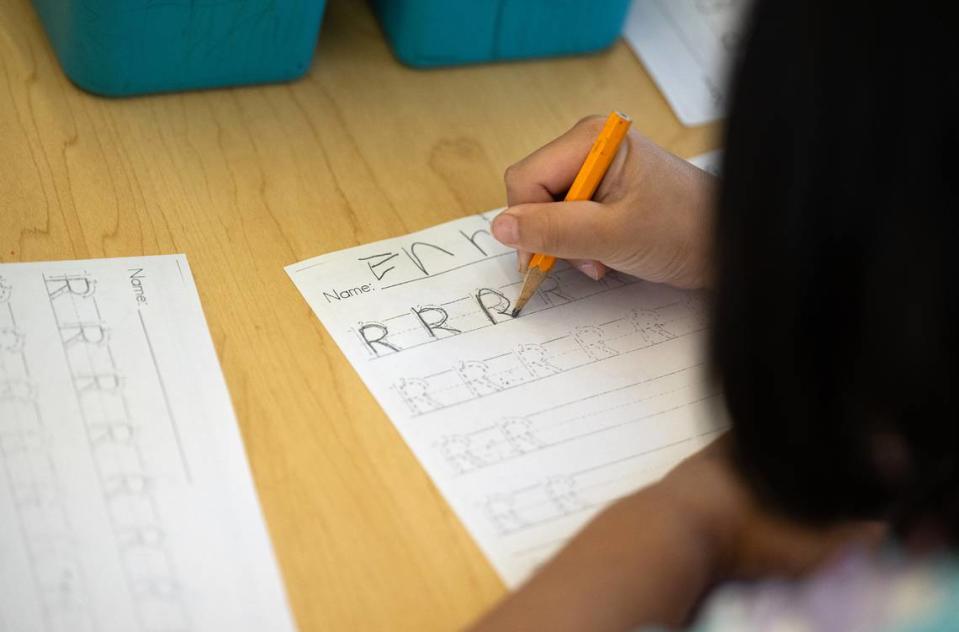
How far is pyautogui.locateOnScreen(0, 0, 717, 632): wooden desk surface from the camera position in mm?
620

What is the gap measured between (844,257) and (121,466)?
405mm

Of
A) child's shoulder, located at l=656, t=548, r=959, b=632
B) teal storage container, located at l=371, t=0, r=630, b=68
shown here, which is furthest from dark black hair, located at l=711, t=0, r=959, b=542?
teal storage container, located at l=371, t=0, r=630, b=68

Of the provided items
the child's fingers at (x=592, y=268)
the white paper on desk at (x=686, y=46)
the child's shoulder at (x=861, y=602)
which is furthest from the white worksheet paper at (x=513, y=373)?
the white paper on desk at (x=686, y=46)

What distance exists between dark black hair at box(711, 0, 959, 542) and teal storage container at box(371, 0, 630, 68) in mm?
482

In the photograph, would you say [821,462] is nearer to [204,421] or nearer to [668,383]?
[668,383]

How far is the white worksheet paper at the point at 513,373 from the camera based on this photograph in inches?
25.8

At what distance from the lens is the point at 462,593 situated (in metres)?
0.61

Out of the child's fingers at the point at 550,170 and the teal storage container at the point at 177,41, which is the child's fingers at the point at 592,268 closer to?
the child's fingers at the point at 550,170

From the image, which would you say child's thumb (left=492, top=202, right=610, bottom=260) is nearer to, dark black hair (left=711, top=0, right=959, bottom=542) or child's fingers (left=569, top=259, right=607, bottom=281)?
child's fingers (left=569, top=259, right=607, bottom=281)

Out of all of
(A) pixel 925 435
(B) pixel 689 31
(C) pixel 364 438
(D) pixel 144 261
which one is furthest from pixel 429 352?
(B) pixel 689 31

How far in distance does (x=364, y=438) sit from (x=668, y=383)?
0.21m

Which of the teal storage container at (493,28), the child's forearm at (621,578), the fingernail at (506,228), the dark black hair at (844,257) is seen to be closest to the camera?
the dark black hair at (844,257)

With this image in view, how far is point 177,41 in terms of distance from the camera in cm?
84

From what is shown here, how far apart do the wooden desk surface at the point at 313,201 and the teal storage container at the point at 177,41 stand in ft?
0.05
